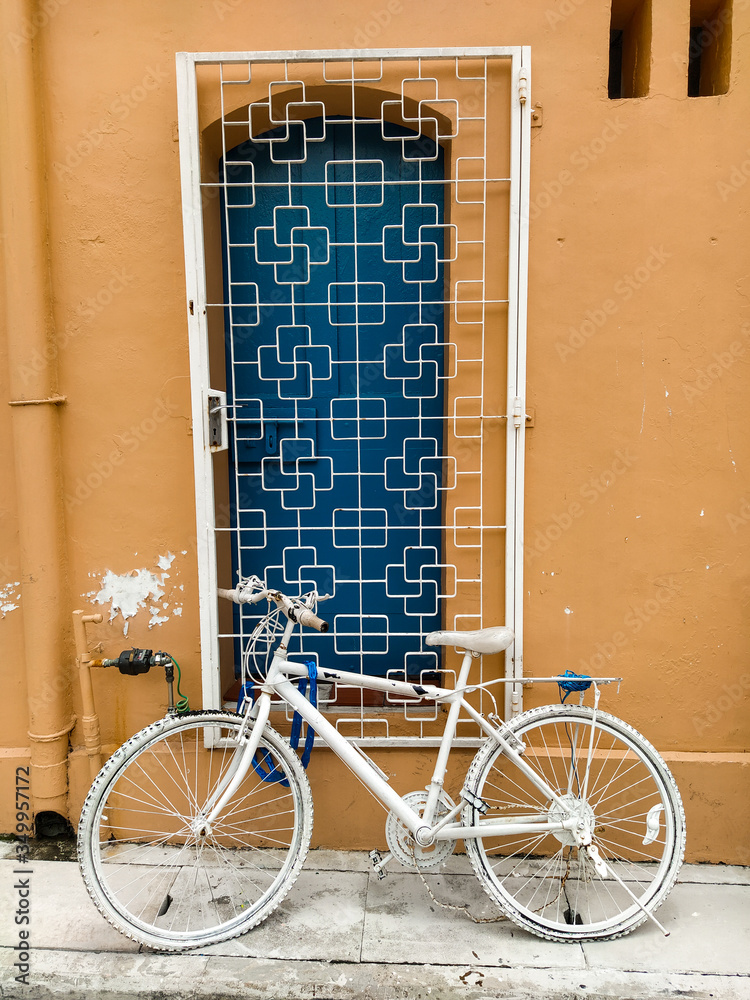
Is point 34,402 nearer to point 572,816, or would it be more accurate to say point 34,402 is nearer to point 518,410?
point 518,410

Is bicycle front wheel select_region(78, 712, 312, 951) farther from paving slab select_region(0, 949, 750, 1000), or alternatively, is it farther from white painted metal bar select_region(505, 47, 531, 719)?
white painted metal bar select_region(505, 47, 531, 719)

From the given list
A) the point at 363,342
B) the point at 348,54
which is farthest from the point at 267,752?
the point at 348,54

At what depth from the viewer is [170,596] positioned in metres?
3.42

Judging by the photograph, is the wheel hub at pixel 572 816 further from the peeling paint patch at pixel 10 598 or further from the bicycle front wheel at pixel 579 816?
the peeling paint patch at pixel 10 598

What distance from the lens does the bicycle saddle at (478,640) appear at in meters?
2.93

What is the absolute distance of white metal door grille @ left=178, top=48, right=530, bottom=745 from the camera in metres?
3.14

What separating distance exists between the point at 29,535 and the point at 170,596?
662 mm

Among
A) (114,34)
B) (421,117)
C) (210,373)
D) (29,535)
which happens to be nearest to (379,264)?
(421,117)

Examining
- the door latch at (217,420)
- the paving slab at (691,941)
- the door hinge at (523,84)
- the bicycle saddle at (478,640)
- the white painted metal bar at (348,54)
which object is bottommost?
the paving slab at (691,941)

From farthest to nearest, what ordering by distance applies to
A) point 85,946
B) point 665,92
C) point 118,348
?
1. point 118,348
2. point 665,92
3. point 85,946

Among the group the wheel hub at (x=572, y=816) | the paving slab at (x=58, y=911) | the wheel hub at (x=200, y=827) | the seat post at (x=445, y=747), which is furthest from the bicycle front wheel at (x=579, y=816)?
the paving slab at (x=58, y=911)

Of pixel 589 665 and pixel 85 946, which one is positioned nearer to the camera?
pixel 85 946

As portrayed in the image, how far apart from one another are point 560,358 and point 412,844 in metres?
2.06

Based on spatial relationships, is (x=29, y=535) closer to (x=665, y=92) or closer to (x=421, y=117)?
(x=421, y=117)
